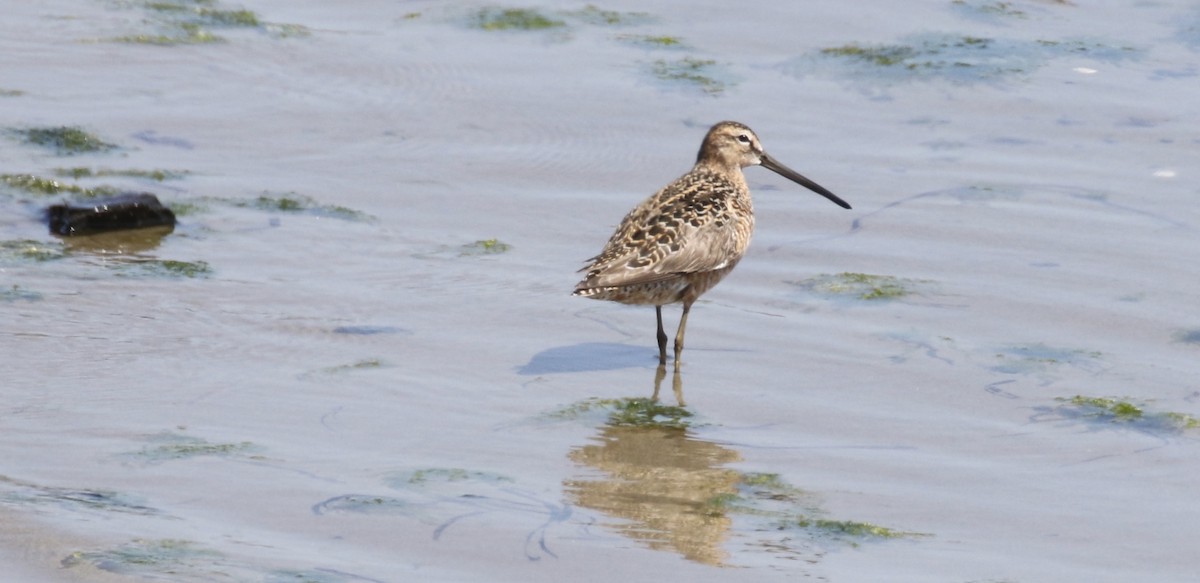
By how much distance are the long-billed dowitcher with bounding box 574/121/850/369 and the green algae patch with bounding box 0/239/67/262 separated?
6.86 ft

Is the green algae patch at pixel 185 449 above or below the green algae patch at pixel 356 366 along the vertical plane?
below

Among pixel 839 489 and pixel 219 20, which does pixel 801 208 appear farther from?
pixel 219 20

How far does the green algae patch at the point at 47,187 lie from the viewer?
25.0 ft

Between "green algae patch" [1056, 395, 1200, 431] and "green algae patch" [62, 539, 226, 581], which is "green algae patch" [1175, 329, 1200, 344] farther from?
"green algae patch" [62, 539, 226, 581]

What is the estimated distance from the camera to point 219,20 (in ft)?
33.5

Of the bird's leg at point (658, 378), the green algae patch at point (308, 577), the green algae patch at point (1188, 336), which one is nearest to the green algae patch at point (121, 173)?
the bird's leg at point (658, 378)

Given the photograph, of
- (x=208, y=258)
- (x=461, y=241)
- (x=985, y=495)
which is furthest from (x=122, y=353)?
(x=985, y=495)

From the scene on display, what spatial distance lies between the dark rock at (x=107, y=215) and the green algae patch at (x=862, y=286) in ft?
8.56

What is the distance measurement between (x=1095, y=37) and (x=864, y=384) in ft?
15.0

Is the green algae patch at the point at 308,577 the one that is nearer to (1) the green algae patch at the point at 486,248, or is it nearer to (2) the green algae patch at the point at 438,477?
(2) the green algae patch at the point at 438,477

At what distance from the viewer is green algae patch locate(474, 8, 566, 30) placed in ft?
33.6

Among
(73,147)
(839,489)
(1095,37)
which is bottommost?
(839,489)

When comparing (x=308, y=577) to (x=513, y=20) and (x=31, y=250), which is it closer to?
(x=31, y=250)

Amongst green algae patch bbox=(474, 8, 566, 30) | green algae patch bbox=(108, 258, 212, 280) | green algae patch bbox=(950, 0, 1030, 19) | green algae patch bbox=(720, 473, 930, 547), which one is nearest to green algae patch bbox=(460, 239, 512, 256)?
green algae patch bbox=(108, 258, 212, 280)
